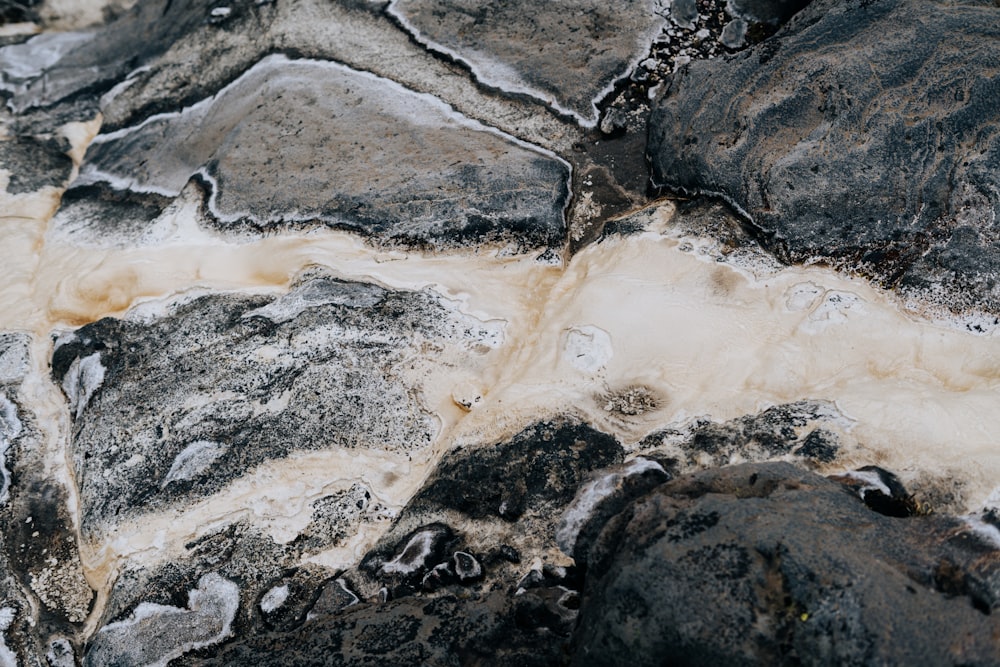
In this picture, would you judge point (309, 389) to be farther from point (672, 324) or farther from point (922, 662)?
point (922, 662)

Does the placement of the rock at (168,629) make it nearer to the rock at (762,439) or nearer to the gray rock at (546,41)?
the rock at (762,439)

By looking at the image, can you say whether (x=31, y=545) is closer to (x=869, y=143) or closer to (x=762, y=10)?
(x=869, y=143)

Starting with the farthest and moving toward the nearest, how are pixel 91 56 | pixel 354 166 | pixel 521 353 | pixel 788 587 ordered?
pixel 91 56
pixel 354 166
pixel 521 353
pixel 788 587

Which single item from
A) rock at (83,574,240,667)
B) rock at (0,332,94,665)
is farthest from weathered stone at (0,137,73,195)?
rock at (83,574,240,667)

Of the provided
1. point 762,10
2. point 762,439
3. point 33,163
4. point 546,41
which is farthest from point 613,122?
point 33,163

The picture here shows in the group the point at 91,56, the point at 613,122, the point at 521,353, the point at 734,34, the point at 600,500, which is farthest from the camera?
the point at 91,56

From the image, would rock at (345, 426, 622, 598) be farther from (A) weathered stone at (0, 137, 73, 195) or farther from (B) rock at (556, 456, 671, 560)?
(A) weathered stone at (0, 137, 73, 195)
